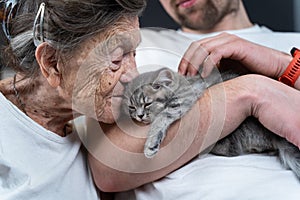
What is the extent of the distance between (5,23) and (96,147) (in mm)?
319

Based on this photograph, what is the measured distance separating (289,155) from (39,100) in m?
0.53

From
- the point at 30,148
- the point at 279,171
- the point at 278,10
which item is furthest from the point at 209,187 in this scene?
the point at 278,10

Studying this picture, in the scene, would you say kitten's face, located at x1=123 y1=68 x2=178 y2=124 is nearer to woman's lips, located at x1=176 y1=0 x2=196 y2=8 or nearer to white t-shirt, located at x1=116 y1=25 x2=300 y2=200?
white t-shirt, located at x1=116 y1=25 x2=300 y2=200

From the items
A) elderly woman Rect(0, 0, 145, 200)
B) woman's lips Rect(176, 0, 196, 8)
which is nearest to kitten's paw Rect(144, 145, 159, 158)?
elderly woman Rect(0, 0, 145, 200)

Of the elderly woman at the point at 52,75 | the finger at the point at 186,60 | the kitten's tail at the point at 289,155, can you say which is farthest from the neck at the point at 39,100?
the kitten's tail at the point at 289,155

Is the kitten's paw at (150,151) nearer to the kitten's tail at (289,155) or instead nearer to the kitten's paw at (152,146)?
the kitten's paw at (152,146)

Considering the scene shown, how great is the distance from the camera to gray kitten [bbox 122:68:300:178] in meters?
0.99

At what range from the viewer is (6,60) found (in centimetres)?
98

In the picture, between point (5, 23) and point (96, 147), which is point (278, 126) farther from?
point (5, 23)

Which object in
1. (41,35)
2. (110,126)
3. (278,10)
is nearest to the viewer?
(41,35)

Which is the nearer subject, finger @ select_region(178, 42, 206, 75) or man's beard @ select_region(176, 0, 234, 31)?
finger @ select_region(178, 42, 206, 75)

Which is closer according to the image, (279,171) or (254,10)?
(279,171)

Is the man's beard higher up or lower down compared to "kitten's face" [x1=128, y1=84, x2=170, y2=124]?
lower down

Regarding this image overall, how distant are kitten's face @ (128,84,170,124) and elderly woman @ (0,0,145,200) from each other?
7 cm
